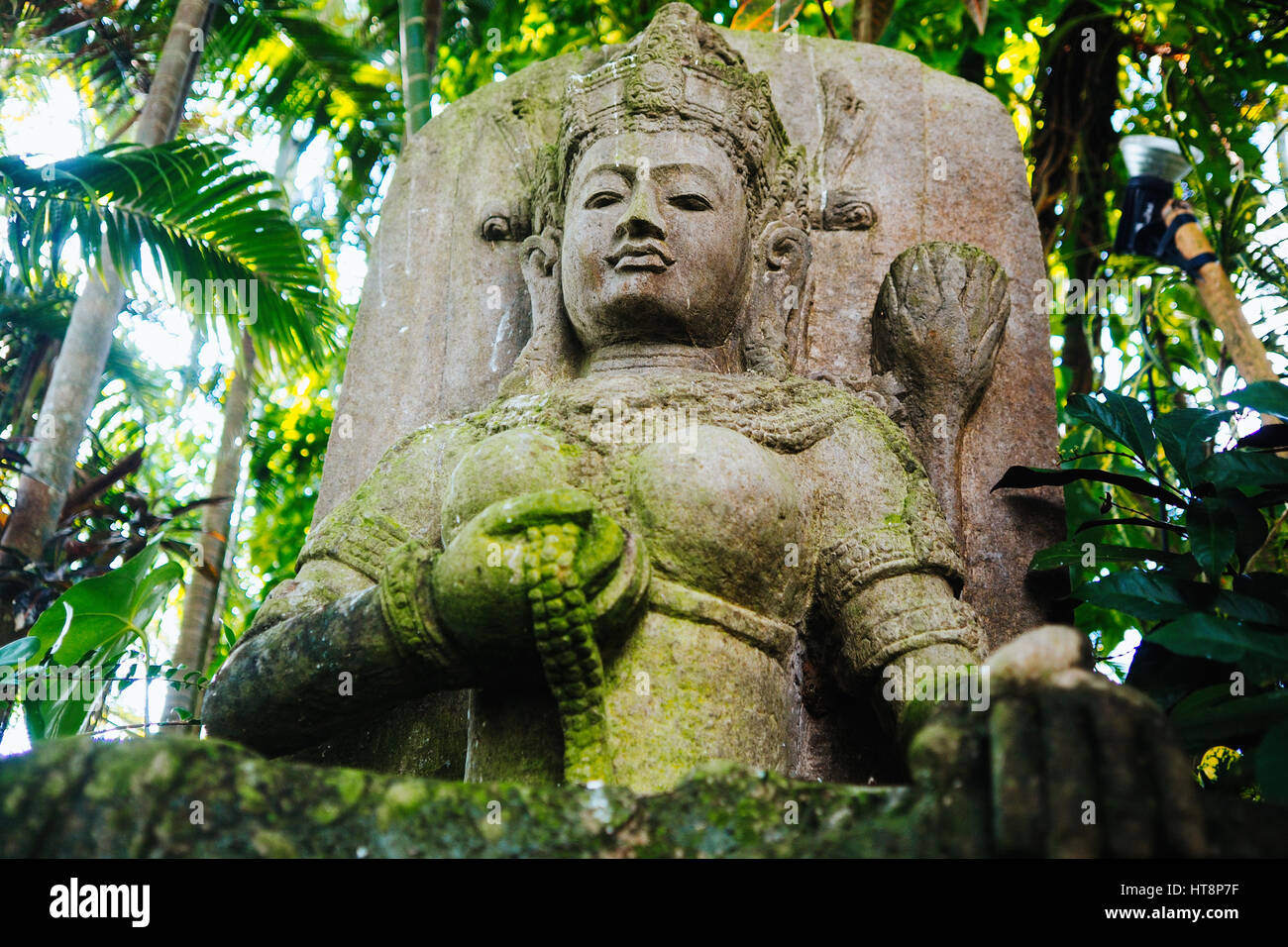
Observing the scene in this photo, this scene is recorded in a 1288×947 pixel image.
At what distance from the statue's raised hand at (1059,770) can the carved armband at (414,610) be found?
1.30 meters

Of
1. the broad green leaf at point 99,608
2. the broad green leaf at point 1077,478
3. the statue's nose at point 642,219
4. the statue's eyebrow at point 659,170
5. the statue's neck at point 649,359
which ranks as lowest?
the broad green leaf at point 99,608

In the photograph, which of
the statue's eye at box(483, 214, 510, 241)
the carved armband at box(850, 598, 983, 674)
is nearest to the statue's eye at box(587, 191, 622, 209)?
the statue's eye at box(483, 214, 510, 241)

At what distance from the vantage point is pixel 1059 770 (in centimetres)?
210

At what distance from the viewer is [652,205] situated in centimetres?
426

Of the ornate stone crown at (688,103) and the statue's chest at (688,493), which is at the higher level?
the ornate stone crown at (688,103)

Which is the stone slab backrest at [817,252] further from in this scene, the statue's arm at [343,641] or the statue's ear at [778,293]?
the statue's arm at [343,641]

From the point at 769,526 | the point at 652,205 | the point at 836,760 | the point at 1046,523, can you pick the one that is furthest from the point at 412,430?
the point at 1046,523

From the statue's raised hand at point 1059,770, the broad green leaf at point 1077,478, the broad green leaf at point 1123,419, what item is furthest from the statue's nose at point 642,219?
the statue's raised hand at point 1059,770

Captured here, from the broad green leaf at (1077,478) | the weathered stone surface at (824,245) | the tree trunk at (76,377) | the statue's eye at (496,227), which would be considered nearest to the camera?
the broad green leaf at (1077,478)

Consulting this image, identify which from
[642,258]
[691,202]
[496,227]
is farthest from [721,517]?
[496,227]

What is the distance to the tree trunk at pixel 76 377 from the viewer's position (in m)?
7.02

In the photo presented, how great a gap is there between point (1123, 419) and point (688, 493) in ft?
5.25

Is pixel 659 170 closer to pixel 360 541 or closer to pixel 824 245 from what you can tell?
pixel 824 245
